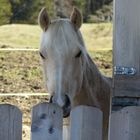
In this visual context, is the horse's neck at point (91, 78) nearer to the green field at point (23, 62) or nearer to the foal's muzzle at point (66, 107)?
the foal's muzzle at point (66, 107)

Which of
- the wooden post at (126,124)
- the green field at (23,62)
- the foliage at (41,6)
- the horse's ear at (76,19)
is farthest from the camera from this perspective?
the foliage at (41,6)

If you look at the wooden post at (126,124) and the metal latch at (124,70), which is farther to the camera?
the metal latch at (124,70)

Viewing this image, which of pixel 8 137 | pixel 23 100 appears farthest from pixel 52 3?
pixel 8 137

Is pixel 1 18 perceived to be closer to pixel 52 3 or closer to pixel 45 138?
pixel 52 3

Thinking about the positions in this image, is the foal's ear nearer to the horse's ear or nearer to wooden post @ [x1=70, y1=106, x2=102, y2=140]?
the horse's ear

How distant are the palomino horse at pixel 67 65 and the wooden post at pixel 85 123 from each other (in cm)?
62

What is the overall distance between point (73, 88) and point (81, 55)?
0.68 ft

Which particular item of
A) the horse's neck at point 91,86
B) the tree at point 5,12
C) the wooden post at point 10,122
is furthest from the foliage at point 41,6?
the wooden post at point 10,122

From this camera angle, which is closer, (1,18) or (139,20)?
(139,20)

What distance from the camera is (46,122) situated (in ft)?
7.95

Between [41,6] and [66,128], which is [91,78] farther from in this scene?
[41,6]

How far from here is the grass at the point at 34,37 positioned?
34.1 feet

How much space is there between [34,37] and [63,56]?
7703 mm

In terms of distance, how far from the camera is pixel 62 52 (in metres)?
3.27
